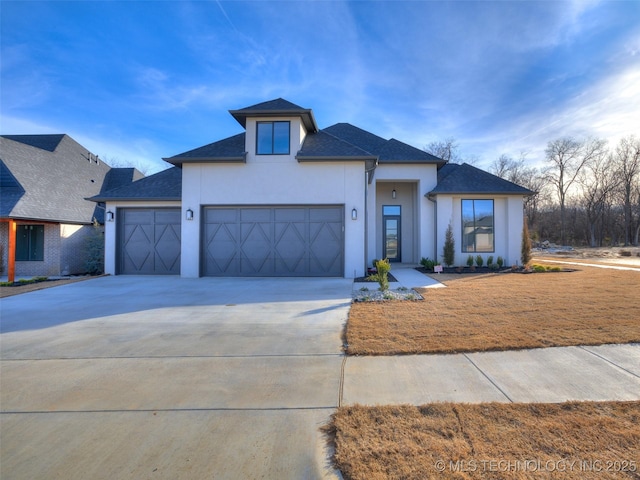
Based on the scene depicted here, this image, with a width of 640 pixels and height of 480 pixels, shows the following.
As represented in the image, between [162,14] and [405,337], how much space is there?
10964mm

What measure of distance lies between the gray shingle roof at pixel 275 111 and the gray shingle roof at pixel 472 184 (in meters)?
6.35

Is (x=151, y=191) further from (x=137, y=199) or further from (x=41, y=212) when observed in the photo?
(x=41, y=212)

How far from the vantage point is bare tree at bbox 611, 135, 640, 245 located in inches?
1335

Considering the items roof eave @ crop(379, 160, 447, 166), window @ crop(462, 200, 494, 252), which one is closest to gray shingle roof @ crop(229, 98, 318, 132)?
roof eave @ crop(379, 160, 447, 166)

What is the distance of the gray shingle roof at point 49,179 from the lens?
12.9m

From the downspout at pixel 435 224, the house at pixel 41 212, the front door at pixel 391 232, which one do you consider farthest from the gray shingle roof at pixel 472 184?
the house at pixel 41 212

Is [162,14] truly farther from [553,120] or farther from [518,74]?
[553,120]

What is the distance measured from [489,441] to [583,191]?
45982 millimetres

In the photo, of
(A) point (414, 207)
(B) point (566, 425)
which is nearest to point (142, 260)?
(A) point (414, 207)

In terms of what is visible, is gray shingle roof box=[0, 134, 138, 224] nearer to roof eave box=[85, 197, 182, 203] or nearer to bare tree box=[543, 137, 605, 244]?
roof eave box=[85, 197, 182, 203]

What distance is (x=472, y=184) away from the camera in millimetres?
13711

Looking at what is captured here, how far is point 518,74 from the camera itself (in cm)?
1230

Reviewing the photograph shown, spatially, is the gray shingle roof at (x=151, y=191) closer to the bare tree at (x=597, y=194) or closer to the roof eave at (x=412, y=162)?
the roof eave at (x=412, y=162)

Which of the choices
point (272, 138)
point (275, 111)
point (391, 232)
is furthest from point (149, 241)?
point (391, 232)
